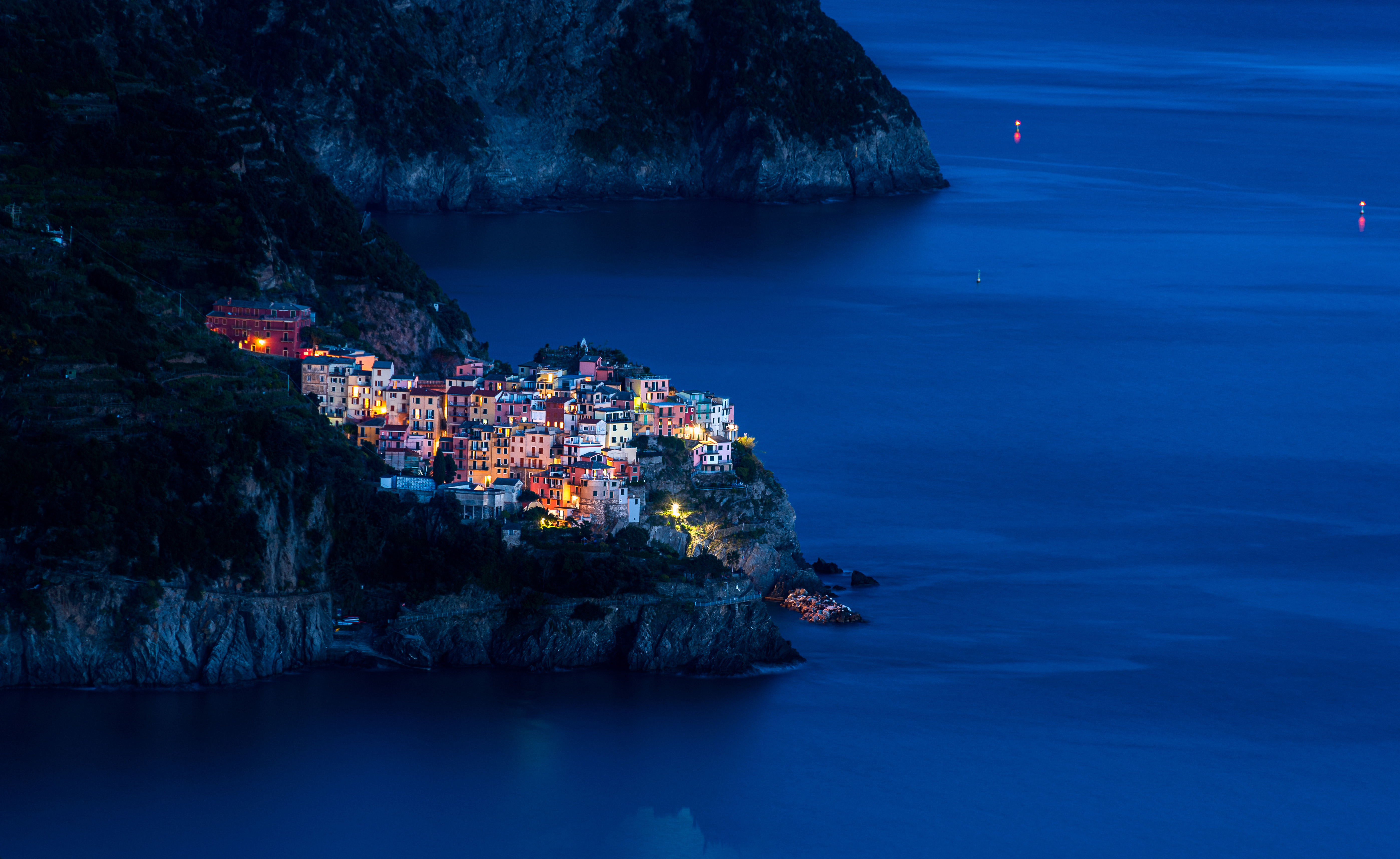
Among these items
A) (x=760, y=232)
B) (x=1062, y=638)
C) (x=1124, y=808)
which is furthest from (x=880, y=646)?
(x=760, y=232)

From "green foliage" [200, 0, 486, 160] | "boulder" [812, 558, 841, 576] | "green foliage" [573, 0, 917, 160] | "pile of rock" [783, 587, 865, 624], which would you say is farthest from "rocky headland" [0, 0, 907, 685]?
"green foliage" [573, 0, 917, 160]

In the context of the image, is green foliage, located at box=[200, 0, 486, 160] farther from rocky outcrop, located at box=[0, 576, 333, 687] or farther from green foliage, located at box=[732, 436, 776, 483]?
rocky outcrop, located at box=[0, 576, 333, 687]

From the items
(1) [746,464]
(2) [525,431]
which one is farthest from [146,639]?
(1) [746,464]

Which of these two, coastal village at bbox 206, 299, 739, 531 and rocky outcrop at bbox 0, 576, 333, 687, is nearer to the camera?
rocky outcrop at bbox 0, 576, 333, 687

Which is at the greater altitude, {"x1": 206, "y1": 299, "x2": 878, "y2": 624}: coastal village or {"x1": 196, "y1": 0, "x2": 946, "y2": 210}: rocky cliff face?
{"x1": 196, "y1": 0, "x2": 946, "y2": 210}: rocky cliff face

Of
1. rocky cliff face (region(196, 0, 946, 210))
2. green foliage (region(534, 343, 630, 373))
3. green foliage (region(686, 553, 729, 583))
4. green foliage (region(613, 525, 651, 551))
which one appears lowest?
green foliage (region(686, 553, 729, 583))

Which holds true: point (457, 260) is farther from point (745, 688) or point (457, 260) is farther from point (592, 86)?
point (745, 688)
